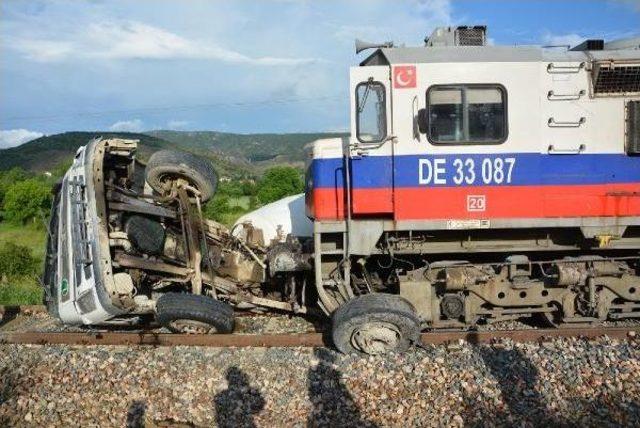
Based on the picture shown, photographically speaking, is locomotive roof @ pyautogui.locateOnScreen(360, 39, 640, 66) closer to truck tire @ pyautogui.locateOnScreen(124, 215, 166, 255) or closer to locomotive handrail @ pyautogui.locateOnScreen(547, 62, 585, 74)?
locomotive handrail @ pyautogui.locateOnScreen(547, 62, 585, 74)

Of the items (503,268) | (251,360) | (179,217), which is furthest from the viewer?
(179,217)

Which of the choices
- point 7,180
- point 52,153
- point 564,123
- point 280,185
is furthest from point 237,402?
point 52,153

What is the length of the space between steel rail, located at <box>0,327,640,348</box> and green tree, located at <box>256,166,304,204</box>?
19.7 meters

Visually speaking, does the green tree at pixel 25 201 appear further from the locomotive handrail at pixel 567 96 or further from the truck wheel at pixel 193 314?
the locomotive handrail at pixel 567 96

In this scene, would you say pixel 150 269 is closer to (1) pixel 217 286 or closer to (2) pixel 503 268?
(1) pixel 217 286

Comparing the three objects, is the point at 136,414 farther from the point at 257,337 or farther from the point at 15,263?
the point at 15,263

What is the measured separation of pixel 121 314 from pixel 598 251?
247 inches

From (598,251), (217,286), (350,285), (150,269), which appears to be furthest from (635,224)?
(150,269)

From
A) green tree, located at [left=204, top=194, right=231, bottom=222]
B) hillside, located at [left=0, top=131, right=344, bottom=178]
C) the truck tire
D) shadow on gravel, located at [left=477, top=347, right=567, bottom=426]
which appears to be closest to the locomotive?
shadow on gravel, located at [left=477, top=347, right=567, bottom=426]

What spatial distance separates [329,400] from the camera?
570cm

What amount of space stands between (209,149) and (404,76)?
325 feet

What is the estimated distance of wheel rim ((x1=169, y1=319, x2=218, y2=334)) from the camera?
7289 mm

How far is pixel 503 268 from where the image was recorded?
7.16 metres

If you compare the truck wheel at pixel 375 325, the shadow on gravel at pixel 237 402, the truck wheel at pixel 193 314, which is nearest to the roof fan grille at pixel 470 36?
the truck wheel at pixel 375 325
